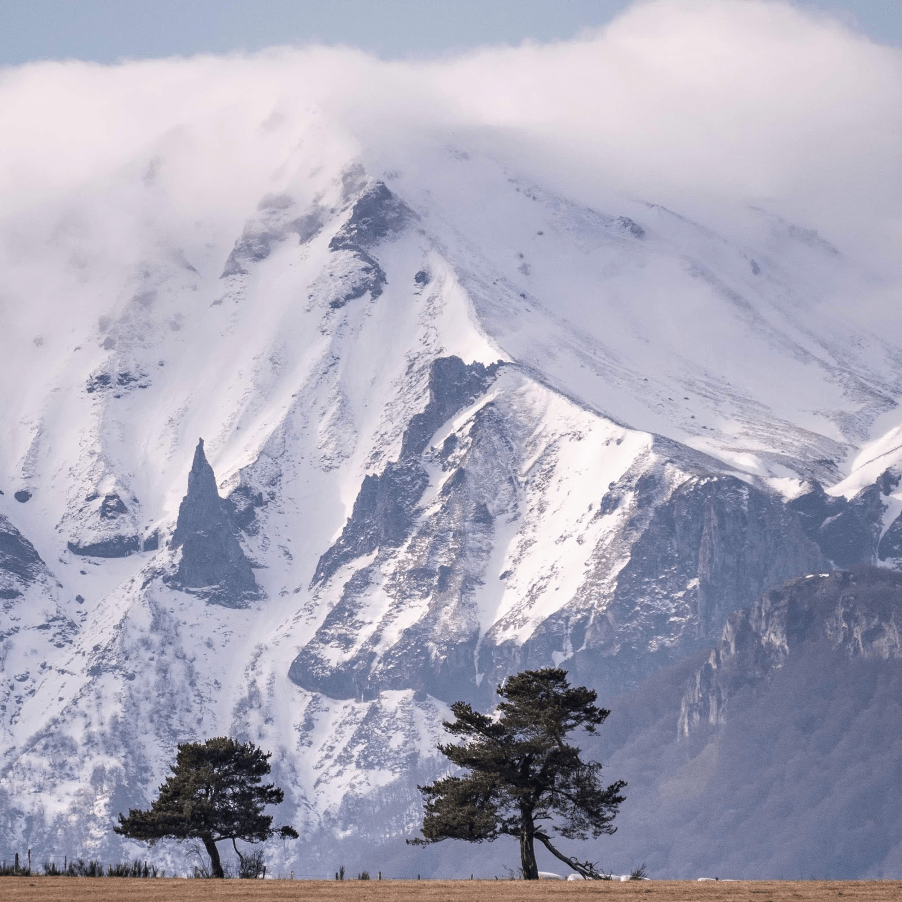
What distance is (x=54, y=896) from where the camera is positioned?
98.4m

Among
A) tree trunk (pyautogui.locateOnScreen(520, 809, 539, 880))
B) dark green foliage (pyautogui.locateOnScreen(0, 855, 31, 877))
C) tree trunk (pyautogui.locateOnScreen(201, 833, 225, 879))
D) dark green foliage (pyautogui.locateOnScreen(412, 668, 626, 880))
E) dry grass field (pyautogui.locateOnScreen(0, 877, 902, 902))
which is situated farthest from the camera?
tree trunk (pyautogui.locateOnScreen(201, 833, 225, 879))

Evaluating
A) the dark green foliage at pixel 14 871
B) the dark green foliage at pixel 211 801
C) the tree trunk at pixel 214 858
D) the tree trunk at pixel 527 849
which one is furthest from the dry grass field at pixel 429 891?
the dark green foliage at pixel 211 801

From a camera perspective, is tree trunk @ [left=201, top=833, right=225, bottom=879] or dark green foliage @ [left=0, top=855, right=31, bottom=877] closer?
dark green foliage @ [left=0, top=855, right=31, bottom=877]

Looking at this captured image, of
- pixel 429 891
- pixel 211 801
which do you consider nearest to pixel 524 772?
pixel 429 891

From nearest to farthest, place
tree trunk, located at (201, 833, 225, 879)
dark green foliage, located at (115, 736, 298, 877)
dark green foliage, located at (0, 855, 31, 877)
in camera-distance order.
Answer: dark green foliage, located at (0, 855, 31, 877), tree trunk, located at (201, 833, 225, 879), dark green foliage, located at (115, 736, 298, 877)

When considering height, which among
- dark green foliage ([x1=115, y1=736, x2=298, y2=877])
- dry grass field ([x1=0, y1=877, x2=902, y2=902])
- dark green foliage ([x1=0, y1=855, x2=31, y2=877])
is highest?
dry grass field ([x1=0, y1=877, x2=902, y2=902])

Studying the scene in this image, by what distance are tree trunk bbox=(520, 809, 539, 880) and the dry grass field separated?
7694 mm

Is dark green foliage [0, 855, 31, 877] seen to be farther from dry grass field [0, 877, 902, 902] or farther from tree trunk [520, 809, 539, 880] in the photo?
tree trunk [520, 809, 539, 880]

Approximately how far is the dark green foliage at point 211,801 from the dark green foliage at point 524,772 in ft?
41.5

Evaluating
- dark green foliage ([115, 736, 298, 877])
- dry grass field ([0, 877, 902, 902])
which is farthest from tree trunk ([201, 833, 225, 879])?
dry grass field ([0, 877, 902, 902])

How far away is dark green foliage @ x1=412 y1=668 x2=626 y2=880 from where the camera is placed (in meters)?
121

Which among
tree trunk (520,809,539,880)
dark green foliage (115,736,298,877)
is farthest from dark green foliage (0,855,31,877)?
tree trunk (520,809,539,880)

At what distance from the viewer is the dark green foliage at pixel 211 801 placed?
12838 centimetres

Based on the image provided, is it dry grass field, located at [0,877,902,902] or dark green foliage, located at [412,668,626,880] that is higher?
dry grass field, located at [0,877,902,902]
